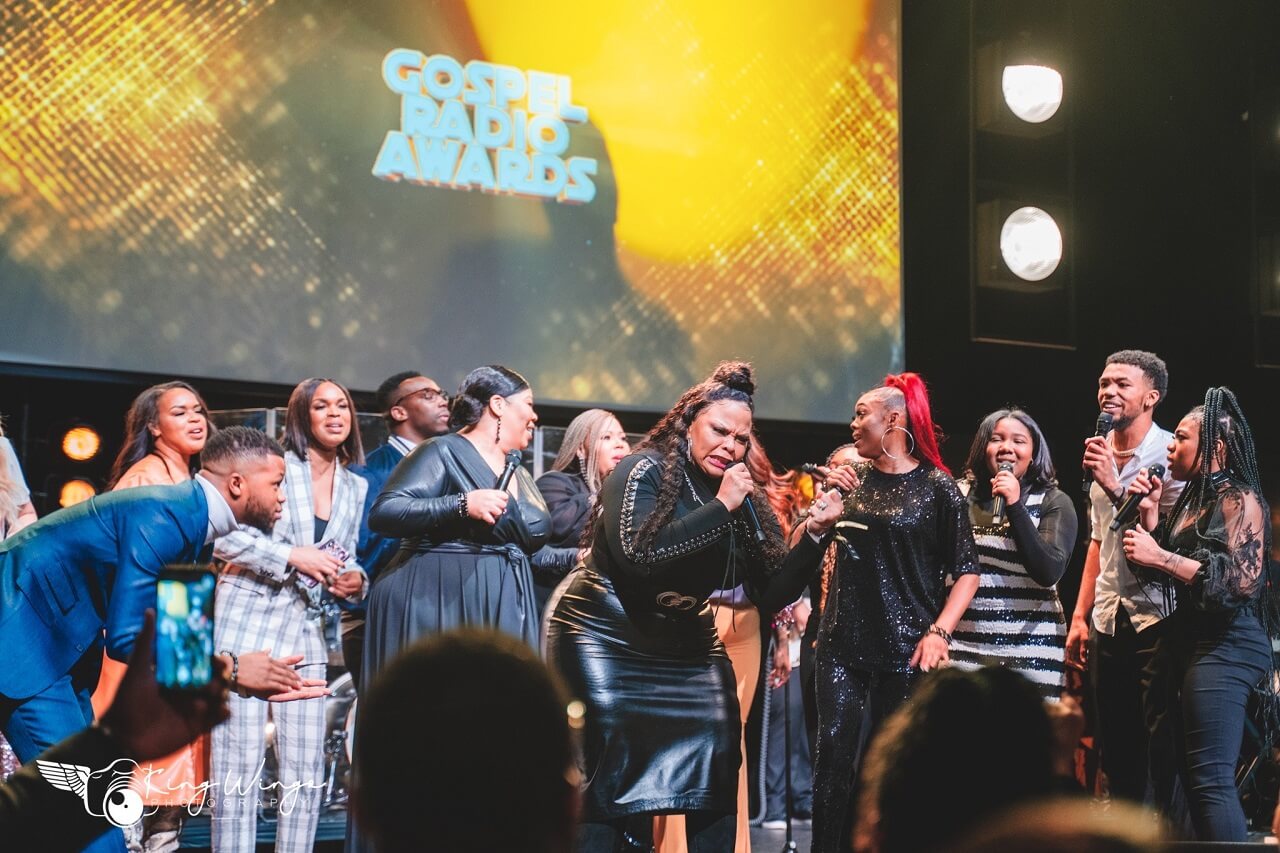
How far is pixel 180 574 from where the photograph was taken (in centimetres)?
163

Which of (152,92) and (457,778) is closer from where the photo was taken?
(457,778)

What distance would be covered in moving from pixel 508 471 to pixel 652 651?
0.82 m

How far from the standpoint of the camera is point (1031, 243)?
7.36 meters

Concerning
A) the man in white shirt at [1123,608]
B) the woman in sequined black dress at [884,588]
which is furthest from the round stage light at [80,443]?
the man in white shirt at [1123,608]

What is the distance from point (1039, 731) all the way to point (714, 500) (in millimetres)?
2069

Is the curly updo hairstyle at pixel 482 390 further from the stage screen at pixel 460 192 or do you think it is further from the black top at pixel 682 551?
the stage screen at pixel 460 192

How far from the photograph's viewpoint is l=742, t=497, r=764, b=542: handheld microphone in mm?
3574

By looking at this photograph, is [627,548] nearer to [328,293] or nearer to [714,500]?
[714,500]

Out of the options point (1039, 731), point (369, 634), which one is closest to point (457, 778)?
point (1039, 731)

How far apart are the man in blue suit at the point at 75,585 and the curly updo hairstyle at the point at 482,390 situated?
104 cm

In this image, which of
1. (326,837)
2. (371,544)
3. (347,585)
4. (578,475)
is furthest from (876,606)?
(326,837)

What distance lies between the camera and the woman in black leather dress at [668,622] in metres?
3.33

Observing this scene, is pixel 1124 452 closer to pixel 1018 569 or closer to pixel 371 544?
pixel 1018 569

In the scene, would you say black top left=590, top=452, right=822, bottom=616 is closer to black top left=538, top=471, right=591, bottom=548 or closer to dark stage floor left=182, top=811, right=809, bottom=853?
black top left=538, top=471, right=591, bottom=548
